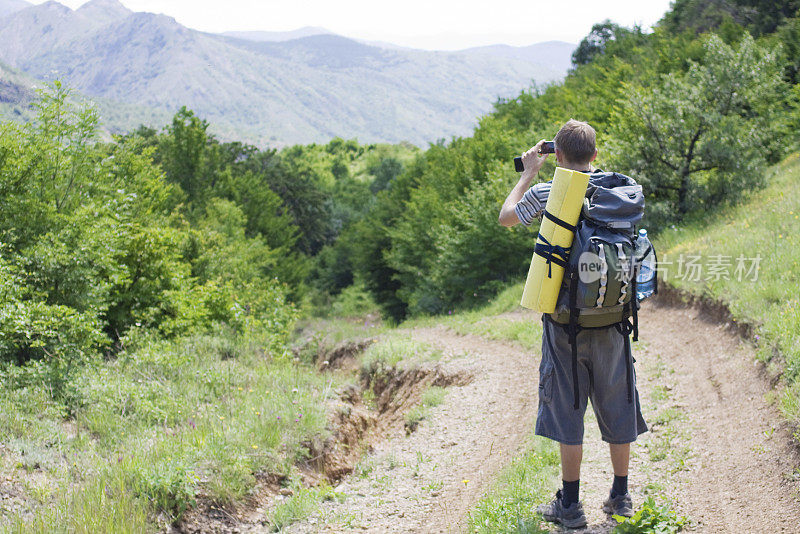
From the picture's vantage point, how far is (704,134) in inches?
576

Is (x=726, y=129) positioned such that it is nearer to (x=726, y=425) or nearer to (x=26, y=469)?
(x=726, y=425)

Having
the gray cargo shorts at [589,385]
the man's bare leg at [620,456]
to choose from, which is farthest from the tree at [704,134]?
the gray cargo shorts at [589,385]

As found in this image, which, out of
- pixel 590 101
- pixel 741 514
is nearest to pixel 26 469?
pixel 741 514

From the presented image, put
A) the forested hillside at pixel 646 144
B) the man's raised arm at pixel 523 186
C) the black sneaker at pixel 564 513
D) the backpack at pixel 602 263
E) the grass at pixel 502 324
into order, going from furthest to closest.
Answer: the forested hillside at pixel 646 144 < the grass at pixel 502 324 < the black sneaker at pixel 564 513 < the man's raised arm at pixel 523 186 < the backpack at pixel 602 263

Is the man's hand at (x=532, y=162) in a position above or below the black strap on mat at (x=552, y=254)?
above

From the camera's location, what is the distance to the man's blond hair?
10.6 ft

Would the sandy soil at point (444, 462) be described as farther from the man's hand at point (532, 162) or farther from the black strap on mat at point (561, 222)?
the man's hand at point (532, 162)

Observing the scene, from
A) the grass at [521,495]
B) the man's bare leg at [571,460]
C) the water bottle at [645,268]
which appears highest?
the water bottle at [645,268]

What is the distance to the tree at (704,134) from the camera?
47.0 ft

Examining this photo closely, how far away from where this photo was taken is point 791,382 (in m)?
5.21

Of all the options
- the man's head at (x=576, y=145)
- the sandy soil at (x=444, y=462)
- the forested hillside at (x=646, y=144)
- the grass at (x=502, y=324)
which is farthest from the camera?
the forested hillside at (x=646, y=144)

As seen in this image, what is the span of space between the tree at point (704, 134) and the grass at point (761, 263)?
0.96 m

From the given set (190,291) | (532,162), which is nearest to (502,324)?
(190,291)

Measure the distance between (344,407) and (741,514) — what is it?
437 cm
